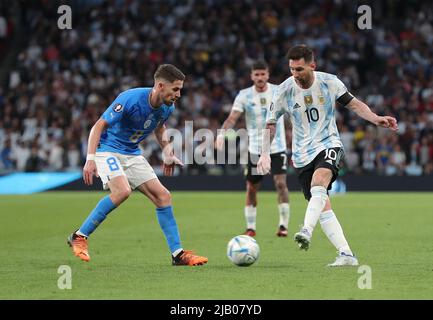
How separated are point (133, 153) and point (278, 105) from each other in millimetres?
1617

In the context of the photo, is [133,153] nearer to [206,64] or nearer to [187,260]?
[187,260]

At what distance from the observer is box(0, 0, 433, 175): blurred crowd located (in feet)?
85.8

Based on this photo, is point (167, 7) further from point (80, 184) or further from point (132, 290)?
point (132, 290)

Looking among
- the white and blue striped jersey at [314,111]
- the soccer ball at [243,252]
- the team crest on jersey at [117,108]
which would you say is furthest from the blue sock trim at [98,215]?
the white and blue striped jersey at [314,111]

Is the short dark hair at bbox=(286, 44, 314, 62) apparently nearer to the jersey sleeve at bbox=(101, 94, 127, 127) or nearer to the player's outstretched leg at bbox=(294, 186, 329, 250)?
the player's outstretched leg at bbox=(294, 186, 329, 250)

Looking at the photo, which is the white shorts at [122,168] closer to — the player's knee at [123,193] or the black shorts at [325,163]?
the player's knee at [123,193]

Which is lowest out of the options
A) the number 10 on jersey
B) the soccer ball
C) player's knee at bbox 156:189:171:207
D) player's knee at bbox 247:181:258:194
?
the soccer ball

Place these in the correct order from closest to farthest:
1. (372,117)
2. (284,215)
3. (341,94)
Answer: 1. (372,117)
2. (341,94)
3. (284,215)

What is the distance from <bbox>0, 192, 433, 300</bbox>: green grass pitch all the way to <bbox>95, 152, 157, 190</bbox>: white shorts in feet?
2.89

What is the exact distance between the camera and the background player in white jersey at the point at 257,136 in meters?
13.6

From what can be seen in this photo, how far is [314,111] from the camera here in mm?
9461

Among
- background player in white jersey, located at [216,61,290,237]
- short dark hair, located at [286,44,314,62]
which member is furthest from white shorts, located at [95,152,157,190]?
background player in white jersey, located at [216,61,290,237]

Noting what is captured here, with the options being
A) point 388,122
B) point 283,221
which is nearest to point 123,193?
point 388,122

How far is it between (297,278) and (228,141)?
16826 millimetres
